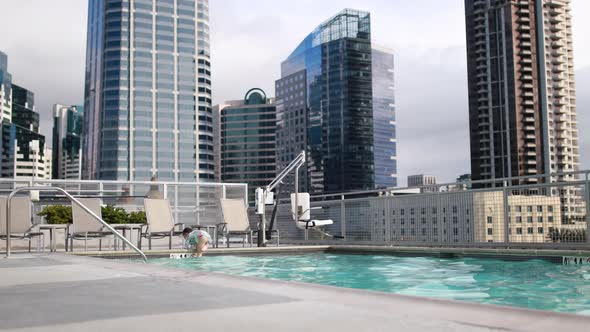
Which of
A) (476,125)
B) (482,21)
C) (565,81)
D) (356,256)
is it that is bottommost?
(356,256)

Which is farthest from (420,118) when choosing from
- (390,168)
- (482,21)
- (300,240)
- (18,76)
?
(300,240)

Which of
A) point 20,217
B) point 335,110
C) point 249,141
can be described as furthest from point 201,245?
point 249,141

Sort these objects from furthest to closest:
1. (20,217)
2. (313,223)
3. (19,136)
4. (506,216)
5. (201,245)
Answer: (19,136), (313,223), (201,245), (20,217), (506,216)

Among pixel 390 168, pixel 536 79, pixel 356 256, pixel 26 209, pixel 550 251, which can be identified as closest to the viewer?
pixel 550 251

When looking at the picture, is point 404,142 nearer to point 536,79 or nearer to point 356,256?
point 536,79

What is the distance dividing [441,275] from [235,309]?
468cm

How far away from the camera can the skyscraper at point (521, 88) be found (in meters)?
106

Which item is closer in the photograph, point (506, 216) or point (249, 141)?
point (506, 216)

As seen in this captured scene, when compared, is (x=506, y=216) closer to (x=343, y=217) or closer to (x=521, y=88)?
(x=343, y=217)

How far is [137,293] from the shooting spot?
3.23 meters

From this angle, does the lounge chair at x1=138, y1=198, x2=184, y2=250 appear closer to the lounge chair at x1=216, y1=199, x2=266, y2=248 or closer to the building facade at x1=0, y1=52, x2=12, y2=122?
the lounge chair at x1=216, y1=199, x2=266, y2=248

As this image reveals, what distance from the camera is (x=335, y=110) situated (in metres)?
137

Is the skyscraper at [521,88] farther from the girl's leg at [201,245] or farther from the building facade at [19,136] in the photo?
the building facade at [19,136]

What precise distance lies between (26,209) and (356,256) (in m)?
5.22
